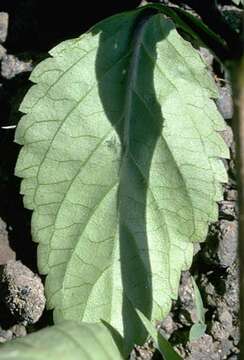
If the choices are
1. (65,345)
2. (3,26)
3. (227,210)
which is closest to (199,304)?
(227,210)

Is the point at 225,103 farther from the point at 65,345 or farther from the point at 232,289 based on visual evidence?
the point at 65,345

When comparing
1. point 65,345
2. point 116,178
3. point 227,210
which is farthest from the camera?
point 227,210

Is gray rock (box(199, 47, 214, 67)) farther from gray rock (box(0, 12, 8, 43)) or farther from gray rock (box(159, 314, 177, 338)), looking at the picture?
gray rock (box(159, 314, 177, 338))

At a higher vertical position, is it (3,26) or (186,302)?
(3,26)

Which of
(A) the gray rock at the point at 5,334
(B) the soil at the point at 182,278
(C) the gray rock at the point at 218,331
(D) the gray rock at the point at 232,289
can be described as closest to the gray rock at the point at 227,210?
(B) the soil at the point at 182,278

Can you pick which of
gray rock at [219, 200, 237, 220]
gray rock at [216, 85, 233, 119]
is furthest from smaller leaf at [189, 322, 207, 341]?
gray rock at [216, 85, 233, 119]

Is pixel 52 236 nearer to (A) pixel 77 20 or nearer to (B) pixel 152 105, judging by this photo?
(B) pixel 152 105

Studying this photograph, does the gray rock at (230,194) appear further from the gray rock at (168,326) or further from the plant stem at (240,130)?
the plant stem at (240,130)
